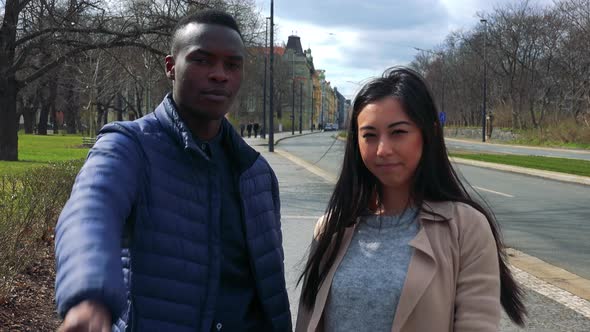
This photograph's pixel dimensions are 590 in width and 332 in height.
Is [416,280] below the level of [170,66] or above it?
below

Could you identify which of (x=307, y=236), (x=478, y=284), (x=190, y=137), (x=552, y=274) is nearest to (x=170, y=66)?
(x=190, y=137)

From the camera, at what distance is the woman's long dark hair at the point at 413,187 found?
2.04m

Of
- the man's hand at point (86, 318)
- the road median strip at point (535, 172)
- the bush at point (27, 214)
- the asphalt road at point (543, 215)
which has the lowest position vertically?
the asphalt road at point (543, 215)

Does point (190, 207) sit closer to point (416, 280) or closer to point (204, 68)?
point (204, 68)

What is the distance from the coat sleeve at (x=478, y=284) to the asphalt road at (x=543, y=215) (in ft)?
2.41

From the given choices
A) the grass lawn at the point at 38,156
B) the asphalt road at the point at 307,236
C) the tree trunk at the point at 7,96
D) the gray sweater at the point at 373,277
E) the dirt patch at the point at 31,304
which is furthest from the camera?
the tree trunk at the point at 7,96

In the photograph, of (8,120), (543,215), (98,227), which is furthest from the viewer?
(8,120)

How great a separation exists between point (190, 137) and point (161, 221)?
0.92 ft

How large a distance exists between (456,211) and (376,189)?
356 mm

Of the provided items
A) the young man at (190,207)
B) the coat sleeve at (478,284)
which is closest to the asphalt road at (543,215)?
the young man at (190,207)

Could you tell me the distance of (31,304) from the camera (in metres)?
5.13

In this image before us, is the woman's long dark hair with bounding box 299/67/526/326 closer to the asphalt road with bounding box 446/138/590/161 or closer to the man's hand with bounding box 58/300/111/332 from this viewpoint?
the man's hand with bounding box 58/300/111/332

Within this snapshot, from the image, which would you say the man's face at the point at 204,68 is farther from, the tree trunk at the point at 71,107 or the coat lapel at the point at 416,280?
→ the tree trunk at the point at 71,107

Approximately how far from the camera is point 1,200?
593cm
